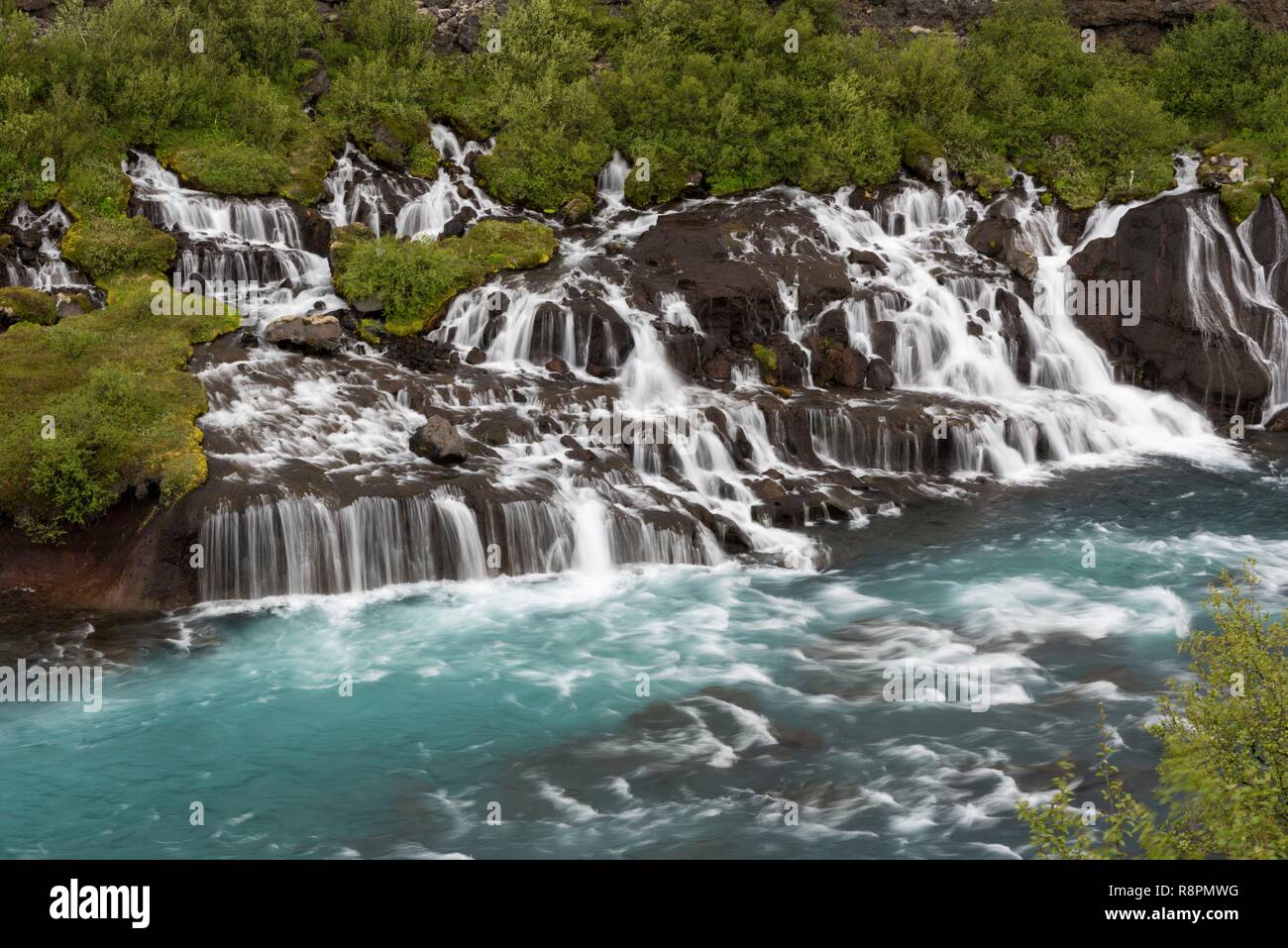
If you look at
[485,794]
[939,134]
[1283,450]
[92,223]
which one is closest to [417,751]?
[485,794]

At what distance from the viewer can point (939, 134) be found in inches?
1593

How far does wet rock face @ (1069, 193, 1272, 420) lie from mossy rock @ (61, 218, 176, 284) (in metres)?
26.9

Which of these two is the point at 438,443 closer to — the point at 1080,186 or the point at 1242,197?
the point at 1080,186

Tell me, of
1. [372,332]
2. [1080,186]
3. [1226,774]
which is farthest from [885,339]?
[1226,774]

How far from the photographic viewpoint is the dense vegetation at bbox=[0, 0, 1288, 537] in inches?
1280

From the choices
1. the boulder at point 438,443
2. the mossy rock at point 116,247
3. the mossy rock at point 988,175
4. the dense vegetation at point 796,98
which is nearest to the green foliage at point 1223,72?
the dense vegetation at point 796,98

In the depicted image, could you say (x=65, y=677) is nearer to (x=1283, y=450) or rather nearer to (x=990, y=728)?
(x=990, y=728)

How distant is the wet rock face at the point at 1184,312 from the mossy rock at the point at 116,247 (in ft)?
88.2

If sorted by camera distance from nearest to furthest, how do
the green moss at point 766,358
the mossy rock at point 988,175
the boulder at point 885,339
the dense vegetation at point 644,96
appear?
1. the green moss at point 766,358
2. the boulder at point 885,339
3. the dense vegetation at point 644,96
4. the mossy rock at point 988,175

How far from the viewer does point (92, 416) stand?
73.5 feet

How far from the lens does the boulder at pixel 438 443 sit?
2452cm

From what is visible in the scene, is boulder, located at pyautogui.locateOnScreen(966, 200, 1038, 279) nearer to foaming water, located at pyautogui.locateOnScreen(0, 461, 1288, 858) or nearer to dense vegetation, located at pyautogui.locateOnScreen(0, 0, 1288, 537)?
dense vegetation, located at pyautogui.locateOnScreen(0, 0, 1288, 537)

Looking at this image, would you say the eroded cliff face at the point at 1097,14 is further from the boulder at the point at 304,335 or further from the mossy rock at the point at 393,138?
the boulder at the point at 304,335

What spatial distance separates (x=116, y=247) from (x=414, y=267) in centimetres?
787
